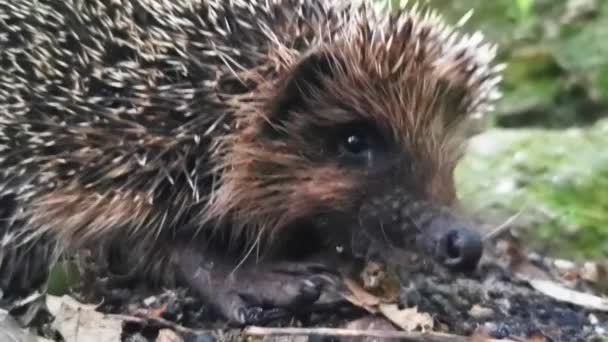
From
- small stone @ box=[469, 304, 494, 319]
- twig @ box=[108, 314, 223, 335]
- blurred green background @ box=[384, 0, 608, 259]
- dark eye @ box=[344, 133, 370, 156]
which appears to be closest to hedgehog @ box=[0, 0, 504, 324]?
dark eye @ box=[344, 133, 370, 156]

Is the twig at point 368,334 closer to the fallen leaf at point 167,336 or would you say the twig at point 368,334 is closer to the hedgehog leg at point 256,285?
the hedgehog leg at point 256,285

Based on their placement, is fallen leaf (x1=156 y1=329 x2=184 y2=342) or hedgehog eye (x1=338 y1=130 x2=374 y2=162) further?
Answer: hedgehog eye (x1=338 y1=130 x2=374 y2=162)

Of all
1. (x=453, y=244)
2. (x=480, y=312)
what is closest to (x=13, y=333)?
(x=453, y=244)

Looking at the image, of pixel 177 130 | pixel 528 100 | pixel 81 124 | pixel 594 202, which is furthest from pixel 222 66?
pixel 528 100

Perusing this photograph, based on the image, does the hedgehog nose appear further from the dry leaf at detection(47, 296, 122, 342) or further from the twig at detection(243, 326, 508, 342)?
the dry leaf at detection(47, 296, 122, 342)

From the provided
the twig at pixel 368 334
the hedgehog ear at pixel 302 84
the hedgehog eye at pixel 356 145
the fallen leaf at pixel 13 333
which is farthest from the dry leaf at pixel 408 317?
the fallen leaf at pixel 13 333

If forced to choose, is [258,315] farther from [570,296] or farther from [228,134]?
[570,296]

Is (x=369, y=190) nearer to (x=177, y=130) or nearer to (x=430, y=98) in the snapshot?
(x=430, y=98)
